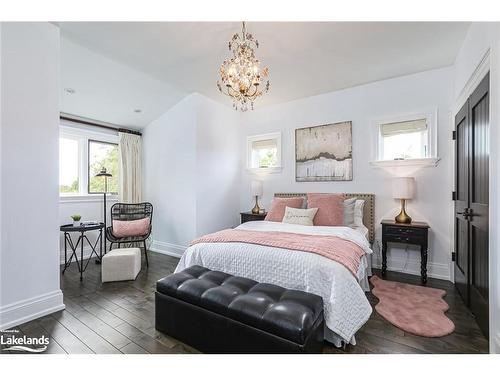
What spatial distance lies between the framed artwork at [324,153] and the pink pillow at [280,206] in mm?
663

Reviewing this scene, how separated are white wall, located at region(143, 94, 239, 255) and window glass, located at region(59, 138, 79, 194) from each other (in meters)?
1.12

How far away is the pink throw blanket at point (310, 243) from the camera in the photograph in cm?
189

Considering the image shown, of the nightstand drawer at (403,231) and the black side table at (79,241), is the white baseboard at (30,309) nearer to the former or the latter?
the black side table at (79,241)

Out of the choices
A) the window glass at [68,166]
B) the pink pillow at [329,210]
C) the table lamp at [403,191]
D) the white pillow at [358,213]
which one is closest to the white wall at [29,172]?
the window glass at [68,166]

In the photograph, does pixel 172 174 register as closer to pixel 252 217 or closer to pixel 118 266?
pixel 252 217

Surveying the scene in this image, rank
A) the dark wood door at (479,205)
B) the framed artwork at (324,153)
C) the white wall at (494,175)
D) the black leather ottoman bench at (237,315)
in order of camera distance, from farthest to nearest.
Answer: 1. the framed artwork at (324,153)
2. the dark wood door at (479,205)
3. the white wall at (494,175)
4. the black leather ottoman bench at (237,315)

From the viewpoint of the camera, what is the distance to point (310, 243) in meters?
2.09

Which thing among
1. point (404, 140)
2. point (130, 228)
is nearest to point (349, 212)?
point (404, 140)

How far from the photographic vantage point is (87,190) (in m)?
4.18

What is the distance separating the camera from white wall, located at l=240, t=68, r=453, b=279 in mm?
3098
